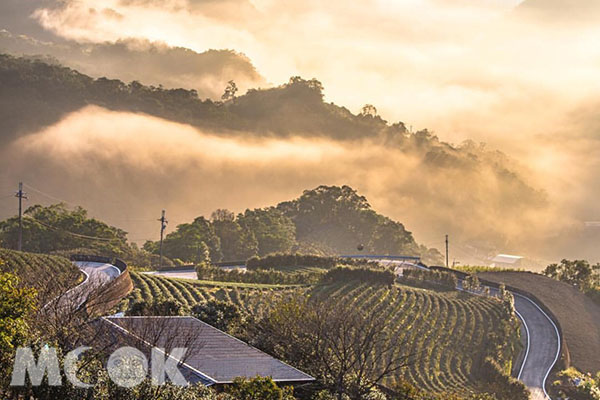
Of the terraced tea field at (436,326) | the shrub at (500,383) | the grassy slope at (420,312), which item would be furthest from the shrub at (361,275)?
the shrub at (500,383)

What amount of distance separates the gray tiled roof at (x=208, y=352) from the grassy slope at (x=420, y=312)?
1405cm

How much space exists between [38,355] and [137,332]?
613 centimetres

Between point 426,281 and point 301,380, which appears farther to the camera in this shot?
point 426,281

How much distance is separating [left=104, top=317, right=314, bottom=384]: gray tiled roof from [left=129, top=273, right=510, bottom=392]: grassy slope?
1405 centimetres

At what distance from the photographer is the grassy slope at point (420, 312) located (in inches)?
1869

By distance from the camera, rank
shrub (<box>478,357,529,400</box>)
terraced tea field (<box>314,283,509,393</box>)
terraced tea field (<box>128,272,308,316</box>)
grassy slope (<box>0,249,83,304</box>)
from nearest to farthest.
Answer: grassy slope (<box>0,249,83,304</box>), shrub (<box>478,357,529,400</box>), terraced tea field (<box>314,283,509,393</box>), terraced tea field (<box>128,272,308,316</box>)

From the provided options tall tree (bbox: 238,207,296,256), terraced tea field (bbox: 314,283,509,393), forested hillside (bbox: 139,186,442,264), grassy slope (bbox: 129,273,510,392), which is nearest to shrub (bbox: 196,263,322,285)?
grassy slope (bbox: 129,273,510,392)

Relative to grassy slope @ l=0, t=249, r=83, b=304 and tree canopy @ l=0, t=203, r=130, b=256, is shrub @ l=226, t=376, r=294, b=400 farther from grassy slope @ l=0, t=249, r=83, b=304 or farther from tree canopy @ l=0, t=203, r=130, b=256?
tree canopy @ l=0, t=203, r=130, b=256

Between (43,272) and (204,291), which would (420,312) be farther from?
(43,272)

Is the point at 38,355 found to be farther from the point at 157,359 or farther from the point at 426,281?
the point at 426,281

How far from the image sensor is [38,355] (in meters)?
22.8

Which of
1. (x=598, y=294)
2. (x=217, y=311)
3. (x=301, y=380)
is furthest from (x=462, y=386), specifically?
(x=598, y=294)

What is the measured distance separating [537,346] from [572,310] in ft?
45.3

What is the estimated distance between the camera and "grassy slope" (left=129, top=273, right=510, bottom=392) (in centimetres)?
4747
